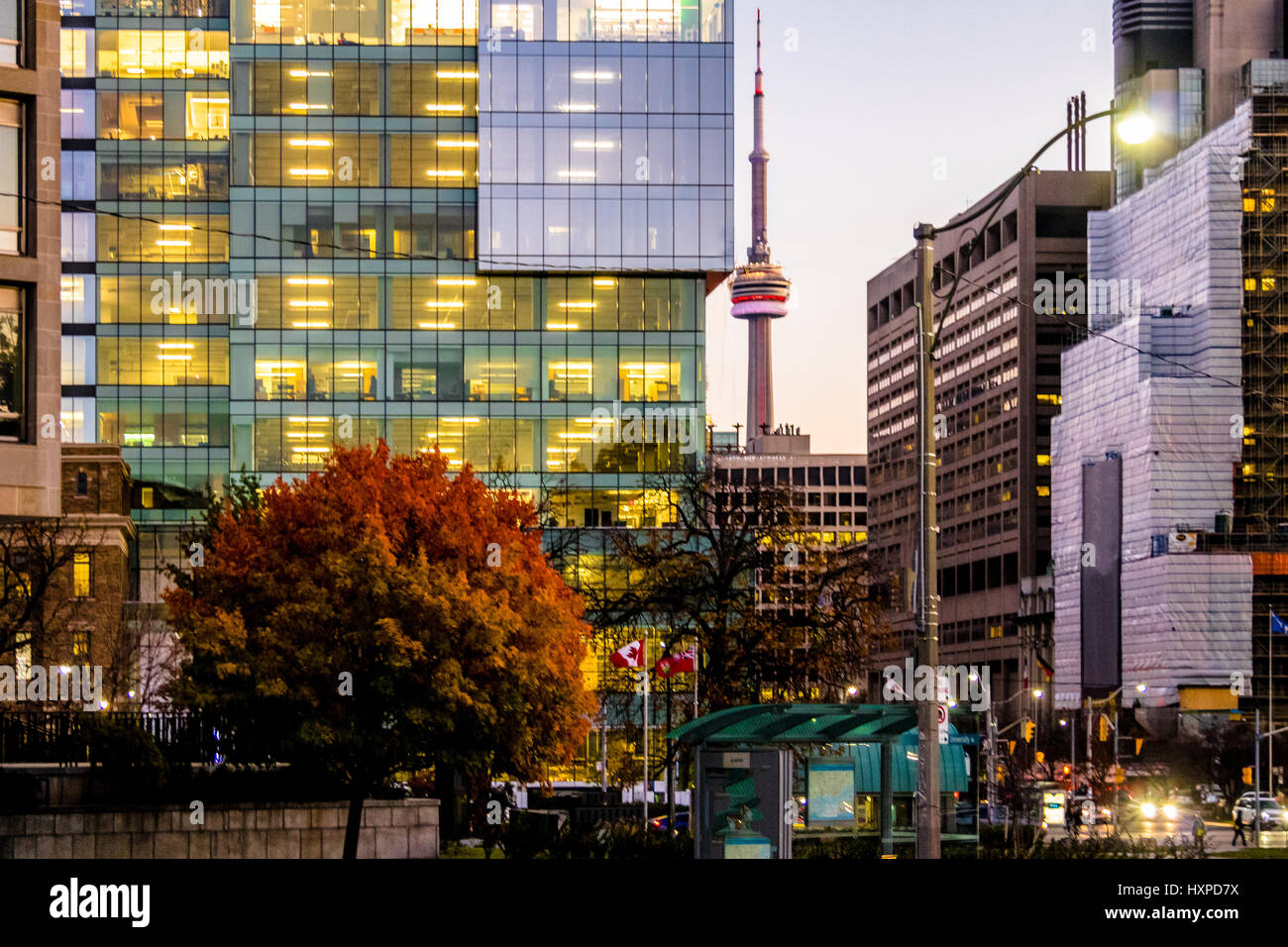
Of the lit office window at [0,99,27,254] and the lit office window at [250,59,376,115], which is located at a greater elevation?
the lit office window at [250,59,376,115]

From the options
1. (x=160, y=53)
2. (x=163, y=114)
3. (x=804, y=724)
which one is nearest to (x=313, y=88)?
(x=163, y=114)

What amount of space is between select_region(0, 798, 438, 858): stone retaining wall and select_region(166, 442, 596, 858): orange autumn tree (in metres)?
0.72

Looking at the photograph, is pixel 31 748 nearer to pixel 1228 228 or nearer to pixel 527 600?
pixel 527 600

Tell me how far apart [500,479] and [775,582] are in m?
45.1

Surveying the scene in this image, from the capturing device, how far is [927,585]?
24172 mm

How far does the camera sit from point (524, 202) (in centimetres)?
9275

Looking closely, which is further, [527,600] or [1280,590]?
[1280,590]

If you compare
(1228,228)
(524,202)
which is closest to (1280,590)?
(1228,228)

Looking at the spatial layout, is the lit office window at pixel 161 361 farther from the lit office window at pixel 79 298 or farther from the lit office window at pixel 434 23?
the lit office window at pixel 434 23

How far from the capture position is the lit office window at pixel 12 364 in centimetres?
3459

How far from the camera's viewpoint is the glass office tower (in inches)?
3610

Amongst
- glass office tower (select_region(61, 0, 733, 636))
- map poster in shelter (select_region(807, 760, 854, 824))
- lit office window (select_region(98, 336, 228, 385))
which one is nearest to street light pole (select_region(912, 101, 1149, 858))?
map poster in shelter (select_region(807, 760, 854, 824))

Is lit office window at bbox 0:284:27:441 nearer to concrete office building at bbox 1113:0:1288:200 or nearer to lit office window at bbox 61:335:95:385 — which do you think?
lit office window at bbox 61:335:95:385

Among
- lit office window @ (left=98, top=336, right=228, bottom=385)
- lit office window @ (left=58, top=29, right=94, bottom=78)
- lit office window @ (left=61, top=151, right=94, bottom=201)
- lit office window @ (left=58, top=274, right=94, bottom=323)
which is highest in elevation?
lit office window @ (left=58, top=29, right=94, bottom=78)
